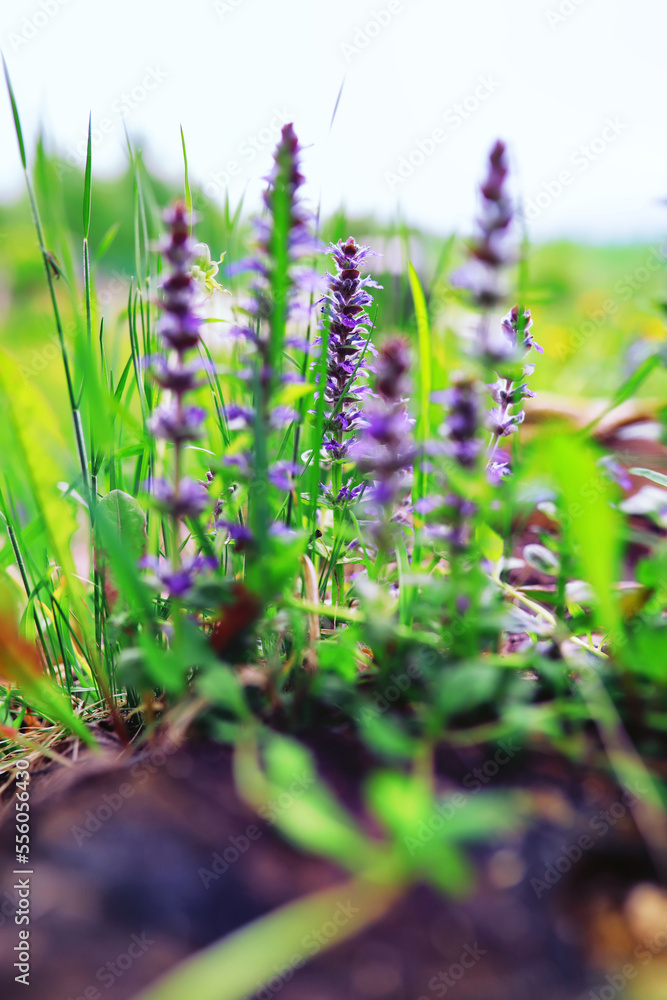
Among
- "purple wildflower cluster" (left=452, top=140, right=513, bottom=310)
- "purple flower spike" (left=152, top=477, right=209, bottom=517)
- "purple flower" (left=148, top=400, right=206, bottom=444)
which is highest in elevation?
"purple wildflower cluster" (left=452, top=140, right=513, bottom=310)

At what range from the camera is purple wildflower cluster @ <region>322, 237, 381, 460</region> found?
3.80ft

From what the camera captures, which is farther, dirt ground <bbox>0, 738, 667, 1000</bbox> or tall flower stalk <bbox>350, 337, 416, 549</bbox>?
tall flower stalk <bbox>350, 337, 416, 549</bbox>

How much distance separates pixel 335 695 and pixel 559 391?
396 centimetres

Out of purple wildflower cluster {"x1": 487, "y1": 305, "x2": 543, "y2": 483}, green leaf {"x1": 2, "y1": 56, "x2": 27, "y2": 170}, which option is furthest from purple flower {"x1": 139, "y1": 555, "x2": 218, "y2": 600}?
green leaf {"x1": 2, "y1": 56, "x2": 27, "y2": 170}

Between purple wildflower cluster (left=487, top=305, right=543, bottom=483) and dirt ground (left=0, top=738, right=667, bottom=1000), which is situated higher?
purple wildflower cluster (left=487, top=305, right=543, bottom=483)

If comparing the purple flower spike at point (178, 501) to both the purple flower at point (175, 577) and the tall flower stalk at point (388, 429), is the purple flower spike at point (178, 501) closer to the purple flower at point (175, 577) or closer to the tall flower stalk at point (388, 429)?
the purple flower at point (175, 577)

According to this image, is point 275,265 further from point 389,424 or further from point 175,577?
point 175,577

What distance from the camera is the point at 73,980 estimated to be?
0.68m

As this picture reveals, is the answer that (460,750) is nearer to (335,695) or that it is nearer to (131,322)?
(335,695)

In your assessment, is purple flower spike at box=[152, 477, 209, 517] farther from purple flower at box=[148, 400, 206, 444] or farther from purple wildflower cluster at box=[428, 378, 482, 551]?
purple wildflower cluster at box=[428, 378, 482, 551]

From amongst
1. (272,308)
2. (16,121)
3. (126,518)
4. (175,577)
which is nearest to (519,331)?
(272,308)

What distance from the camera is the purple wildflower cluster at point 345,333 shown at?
116 cm

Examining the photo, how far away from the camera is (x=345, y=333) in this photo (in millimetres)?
1200

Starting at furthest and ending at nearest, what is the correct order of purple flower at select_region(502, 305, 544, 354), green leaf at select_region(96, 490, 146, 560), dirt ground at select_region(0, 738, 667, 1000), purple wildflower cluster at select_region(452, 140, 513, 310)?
1. green leaf at select_region(96, 490, 146, 560)
2. purple flower at select_region(502, 305, 544, 354)
3. purple wildflower cluster at select_region(452, 140, 513, 310)
4. dirt ground at select_region(0, 738, 667, 1000)
